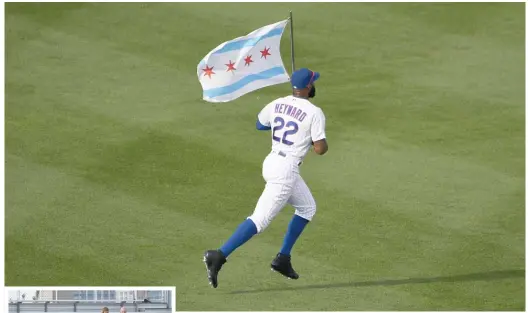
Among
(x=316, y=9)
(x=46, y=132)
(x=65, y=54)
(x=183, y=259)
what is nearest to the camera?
(x=183, y=259)

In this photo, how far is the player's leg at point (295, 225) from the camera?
39.5 ft

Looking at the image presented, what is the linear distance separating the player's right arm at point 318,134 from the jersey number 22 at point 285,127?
155 millimetres

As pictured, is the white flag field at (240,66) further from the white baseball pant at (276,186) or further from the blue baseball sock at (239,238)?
the blue baseball sock at (239,238)

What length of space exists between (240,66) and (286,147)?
1183mm

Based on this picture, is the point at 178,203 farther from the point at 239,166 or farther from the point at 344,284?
the point at 344,284

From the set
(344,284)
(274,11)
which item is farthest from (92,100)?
(344,284)

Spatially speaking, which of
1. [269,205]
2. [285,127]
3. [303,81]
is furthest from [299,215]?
[303,81]

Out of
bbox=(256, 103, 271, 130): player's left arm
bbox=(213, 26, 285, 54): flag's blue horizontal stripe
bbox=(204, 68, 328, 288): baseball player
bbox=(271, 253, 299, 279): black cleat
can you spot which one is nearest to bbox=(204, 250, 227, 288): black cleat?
bbox=(204, 68, 328, 288): baseball player

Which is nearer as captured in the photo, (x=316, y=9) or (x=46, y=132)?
(x=46, y=132)

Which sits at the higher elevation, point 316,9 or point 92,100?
point 316,9

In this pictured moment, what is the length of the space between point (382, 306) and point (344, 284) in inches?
18.6

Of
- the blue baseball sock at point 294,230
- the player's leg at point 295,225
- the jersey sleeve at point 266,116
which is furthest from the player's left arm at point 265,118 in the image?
the blue baseball sock at point 294,230

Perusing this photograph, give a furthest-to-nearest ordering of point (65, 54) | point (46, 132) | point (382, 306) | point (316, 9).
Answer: point (316, 9) < point (65, 54) < point (46, 132) < point (382, 306)

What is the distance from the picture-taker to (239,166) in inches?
575
